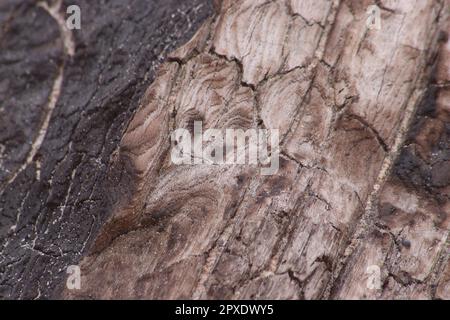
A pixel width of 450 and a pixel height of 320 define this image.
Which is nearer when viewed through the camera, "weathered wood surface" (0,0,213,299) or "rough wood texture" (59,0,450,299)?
"weathered wood surface" (0,0,213,299)

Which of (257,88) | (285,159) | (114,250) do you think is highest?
(257,88)

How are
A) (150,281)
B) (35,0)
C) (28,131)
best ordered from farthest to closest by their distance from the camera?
1. (150,281)
2. (28,131)
3. (35,0)

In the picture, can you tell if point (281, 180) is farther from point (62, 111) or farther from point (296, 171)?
point (62, 111)

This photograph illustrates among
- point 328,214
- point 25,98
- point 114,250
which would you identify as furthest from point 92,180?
point 328,214

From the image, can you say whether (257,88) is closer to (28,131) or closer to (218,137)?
(218,137)

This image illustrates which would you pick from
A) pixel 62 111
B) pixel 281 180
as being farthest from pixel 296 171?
pixel 62 111

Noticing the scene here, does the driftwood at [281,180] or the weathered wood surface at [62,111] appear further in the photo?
the driftwood at [281,180]
